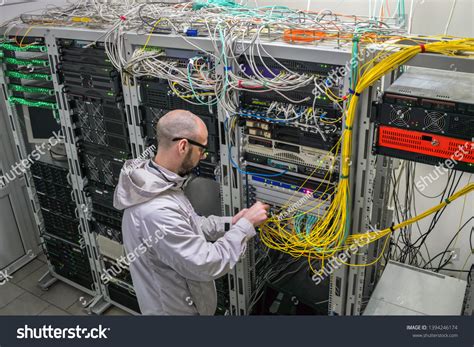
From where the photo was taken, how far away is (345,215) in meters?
1.88

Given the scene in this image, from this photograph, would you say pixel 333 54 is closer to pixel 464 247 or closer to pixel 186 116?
pixel 186 116

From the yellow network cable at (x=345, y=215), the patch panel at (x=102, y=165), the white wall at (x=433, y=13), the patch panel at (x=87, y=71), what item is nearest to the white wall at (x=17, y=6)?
the patch panel at (x=87, y=71)

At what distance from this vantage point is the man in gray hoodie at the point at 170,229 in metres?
1.78

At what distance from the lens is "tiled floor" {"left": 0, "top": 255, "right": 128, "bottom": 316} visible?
3.28 meters

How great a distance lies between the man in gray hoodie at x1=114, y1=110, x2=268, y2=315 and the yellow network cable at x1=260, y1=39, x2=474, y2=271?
0.25 meters

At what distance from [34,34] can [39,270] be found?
7.02ft

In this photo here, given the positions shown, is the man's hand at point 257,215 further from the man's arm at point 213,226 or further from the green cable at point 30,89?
the green cable at point 30,89

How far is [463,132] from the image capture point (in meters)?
1.56

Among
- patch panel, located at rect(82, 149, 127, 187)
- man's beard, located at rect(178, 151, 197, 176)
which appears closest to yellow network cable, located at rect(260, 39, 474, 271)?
man's beard, located at rect(178, 151, 197, 176)

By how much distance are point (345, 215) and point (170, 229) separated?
0.77 metres

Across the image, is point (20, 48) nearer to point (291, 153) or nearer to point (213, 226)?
point (213, 226)

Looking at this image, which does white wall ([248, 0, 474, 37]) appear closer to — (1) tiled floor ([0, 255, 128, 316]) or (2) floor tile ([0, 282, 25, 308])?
(1) tiled floor ([0, 255, 128, 316])

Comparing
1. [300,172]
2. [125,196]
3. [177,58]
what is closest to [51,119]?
[177,58]

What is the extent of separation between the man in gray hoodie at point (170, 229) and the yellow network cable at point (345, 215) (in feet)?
0.81
